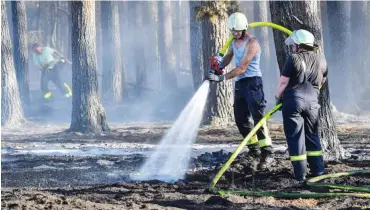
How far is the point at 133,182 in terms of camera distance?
8664mm

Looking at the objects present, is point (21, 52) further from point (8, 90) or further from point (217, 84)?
point (217, 84)

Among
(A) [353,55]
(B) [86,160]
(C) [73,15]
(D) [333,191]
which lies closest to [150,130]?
(C) [73,15]

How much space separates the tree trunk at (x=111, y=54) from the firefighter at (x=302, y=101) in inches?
675

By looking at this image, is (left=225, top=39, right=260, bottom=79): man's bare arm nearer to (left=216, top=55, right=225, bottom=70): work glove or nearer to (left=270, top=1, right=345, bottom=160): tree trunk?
(left=216, top=55, right=225, bottom=70): work glove

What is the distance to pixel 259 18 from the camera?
2842 cm

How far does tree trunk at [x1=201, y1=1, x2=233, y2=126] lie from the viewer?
15.0 meters

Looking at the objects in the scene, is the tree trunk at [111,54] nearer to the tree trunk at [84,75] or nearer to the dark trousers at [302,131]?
the tree trunk at [84,75]

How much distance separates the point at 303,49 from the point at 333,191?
1.77 metres

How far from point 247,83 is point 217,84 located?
5785mm

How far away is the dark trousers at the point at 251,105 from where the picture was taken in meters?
9.25

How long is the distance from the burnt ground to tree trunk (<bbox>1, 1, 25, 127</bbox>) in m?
4.29

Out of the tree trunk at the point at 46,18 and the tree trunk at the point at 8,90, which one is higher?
the tree trunk at the point at 46,18

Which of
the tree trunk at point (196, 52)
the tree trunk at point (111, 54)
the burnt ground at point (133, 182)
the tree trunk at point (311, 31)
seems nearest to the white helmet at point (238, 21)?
the tree trunk at point (311, 31)

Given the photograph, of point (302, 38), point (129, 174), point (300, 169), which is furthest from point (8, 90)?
point (300, 169)
